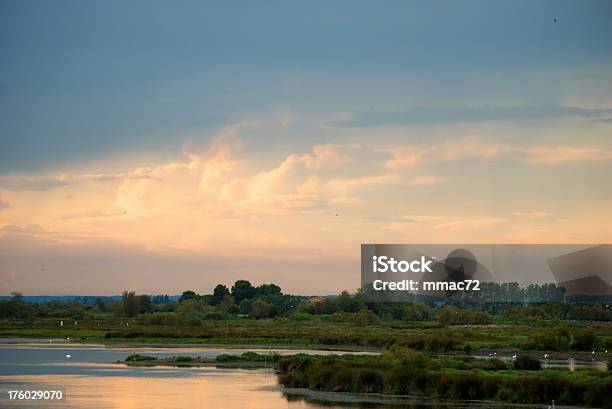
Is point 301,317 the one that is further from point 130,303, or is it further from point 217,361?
point 217,361

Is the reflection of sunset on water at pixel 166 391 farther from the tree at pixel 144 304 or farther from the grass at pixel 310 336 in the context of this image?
the tree at pixel 144 304

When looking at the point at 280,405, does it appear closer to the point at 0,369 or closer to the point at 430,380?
the point at 430,380

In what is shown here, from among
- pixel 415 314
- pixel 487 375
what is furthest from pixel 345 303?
pixel 487 375

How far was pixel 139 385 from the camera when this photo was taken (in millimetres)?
56125

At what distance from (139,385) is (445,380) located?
1720cm

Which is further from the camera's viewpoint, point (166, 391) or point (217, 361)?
point (217, 361)

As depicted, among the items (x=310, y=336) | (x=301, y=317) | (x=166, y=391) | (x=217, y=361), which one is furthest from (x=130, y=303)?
(x=166, y=391)

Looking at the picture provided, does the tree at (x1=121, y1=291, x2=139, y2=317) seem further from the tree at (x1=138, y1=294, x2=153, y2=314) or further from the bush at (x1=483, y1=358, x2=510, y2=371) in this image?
the bush at (x1=483, y1=358, x2=510, y2=371)

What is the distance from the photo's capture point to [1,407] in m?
45.5

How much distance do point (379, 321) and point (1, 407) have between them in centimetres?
10122

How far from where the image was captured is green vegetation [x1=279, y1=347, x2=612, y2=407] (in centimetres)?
4753

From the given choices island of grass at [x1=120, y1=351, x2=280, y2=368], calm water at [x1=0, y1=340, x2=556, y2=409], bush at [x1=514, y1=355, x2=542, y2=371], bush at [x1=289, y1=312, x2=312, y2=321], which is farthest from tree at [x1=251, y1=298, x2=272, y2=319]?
bush at [x1=514, y1=355, x2=542, y2=371]

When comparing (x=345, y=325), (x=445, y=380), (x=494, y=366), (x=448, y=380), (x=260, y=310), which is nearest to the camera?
(x=448, y=380)

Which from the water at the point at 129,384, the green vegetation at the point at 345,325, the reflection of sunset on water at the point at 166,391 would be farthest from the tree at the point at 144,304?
the reflection of sunset on water at the point at 166,391
